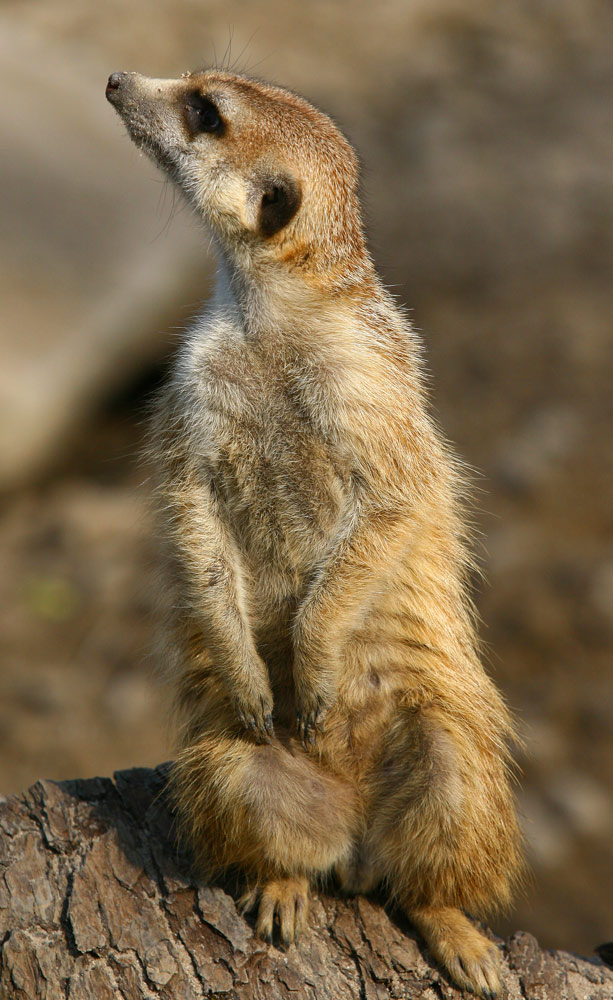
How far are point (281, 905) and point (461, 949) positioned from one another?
1.63 ft

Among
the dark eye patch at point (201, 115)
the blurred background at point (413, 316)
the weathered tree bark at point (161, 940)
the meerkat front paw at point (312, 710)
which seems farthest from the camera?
the blurred background at point (413, 316)

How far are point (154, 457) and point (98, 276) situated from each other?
4.68 m

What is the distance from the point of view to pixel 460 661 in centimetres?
292

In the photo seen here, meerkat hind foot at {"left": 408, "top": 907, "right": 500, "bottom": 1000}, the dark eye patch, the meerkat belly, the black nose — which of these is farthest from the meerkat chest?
meerkat hind foot at {"left": 408, "top": 907, "right": 500, "bottom": 1000}

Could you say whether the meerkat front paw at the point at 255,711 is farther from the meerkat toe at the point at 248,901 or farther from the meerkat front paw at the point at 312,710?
the meerkat toe at the point at 248,901

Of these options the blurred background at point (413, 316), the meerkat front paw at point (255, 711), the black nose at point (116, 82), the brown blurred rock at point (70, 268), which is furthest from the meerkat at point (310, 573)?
the brown blurred rock at point (70, 268)

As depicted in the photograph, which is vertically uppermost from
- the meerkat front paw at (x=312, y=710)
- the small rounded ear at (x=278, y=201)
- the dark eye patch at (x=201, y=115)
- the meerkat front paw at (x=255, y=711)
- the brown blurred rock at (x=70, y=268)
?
the brown blurred rock at (x=70, y=268)

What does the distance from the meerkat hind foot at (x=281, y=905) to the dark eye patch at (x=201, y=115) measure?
2144 millimetres

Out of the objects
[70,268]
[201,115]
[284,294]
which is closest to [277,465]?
[284,294]

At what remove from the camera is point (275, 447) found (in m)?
2.79

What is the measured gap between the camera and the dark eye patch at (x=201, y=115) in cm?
289

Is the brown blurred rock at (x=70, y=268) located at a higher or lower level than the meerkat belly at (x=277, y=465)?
higher

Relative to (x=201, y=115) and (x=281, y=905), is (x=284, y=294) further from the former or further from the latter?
(x=281, y=905)

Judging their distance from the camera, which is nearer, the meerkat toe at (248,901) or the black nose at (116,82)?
the meerkat toe at (248,901)
